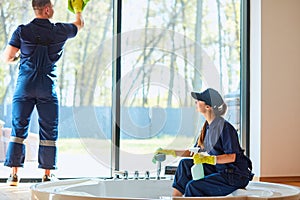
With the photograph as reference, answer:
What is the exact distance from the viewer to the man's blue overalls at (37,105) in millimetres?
4055

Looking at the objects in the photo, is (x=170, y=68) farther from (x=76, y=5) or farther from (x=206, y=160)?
(x=206, y=160)

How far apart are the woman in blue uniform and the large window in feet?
1.26

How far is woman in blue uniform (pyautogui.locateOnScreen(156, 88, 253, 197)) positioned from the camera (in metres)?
2.46

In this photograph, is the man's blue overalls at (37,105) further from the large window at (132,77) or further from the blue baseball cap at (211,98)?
the blue baseball cap at (211,98)

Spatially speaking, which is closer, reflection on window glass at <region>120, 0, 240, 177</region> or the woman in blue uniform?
the woman in blue uniform

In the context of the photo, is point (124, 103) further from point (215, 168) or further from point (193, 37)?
point (215, 168)

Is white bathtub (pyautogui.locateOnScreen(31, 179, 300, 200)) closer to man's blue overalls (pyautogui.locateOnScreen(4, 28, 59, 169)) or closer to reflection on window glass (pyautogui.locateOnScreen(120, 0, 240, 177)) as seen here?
reflection on window glass (pyautogui.locateOnScreen(120, 0, 240, 177))

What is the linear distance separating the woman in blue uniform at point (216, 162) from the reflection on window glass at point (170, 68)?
35 centimetres

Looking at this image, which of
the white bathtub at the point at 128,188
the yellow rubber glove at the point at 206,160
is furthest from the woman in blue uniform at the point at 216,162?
the white bathtub at the point at 128,188

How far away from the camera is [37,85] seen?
410 centimetres

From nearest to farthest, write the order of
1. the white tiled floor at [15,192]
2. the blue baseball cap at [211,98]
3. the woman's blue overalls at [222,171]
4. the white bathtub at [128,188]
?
the woman's blue overalls at [222,171], the white bathtub at [128,188], the blue baseball cap at [211,98], the white tiled floor at [15,192]

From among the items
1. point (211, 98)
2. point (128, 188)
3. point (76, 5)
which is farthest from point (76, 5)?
point (211, 98)

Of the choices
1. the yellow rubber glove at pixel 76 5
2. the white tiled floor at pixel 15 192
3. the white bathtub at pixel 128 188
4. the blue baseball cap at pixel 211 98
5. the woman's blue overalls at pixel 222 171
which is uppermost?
the yellow rubber glove at pixel 76 5

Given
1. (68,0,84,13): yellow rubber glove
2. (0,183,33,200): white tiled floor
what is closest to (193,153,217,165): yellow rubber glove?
(0,183,33,200): white tiled floor
